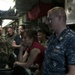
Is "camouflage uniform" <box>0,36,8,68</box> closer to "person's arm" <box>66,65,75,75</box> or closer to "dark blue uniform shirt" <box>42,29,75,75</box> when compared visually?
"dark blue uniform shirt" <box>42,29,75,75</box>

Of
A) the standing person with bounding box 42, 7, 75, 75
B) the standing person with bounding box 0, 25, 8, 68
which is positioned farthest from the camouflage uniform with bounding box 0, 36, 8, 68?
the standing person with bounding box 42, 7, 75, 75

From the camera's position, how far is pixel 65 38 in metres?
2.13

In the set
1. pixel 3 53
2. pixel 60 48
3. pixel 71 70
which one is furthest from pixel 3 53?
pixel 71 70

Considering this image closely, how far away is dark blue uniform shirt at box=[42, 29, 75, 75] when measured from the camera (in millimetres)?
2062

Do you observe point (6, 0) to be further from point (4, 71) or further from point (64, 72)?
point (64, 72)

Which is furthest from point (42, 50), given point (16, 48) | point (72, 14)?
point (16, 48)

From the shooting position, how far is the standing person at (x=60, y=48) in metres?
2.07

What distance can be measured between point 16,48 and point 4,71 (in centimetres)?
266

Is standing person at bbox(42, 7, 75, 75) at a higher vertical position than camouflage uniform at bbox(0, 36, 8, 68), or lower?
higher

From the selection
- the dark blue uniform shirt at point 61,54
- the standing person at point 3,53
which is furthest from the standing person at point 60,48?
the standing person at point 3,53

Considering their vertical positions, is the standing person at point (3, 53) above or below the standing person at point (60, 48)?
below

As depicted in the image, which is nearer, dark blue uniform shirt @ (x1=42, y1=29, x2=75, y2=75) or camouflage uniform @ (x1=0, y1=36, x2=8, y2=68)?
dark blue uniform shirt @ (x1=42, y1=29, x2=75, y2=75)

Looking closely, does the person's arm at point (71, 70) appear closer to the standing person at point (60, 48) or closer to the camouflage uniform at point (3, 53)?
the standing person at point (60, 48)

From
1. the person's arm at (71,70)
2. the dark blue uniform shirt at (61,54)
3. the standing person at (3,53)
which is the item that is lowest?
the standing person at (3,53)
